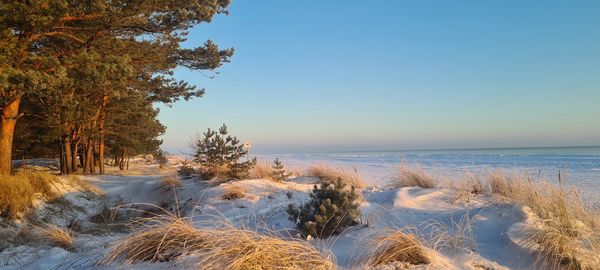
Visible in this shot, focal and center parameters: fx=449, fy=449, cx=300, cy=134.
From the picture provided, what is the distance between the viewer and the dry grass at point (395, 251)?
12.3 ft

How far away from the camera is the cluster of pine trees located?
884cm

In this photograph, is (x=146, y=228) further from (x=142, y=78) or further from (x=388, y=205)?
(x=142, y=78)

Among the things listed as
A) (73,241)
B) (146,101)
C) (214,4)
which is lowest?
(73,241)

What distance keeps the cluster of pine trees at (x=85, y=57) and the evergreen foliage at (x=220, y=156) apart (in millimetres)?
2385

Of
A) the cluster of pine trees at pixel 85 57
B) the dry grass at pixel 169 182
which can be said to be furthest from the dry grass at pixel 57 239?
the dry grass at pixel 169 182

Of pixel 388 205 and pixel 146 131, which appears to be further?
pixel 146 131

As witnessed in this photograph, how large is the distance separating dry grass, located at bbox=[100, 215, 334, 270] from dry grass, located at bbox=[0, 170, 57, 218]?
459cm

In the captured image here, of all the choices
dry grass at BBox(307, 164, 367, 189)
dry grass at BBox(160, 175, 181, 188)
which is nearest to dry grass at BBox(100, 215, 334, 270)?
dry grass at BBox(307, 164, 367, 189)

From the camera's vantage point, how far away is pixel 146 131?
21.6 m

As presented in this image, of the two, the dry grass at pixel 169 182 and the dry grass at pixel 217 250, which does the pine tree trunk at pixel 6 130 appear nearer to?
the dry grass at pixel 169 182

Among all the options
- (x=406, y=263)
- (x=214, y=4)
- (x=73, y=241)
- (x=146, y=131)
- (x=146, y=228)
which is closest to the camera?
(x=406, y=263)

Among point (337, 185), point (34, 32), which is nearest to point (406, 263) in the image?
point (337, 185)

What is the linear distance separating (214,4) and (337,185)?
7284 mm

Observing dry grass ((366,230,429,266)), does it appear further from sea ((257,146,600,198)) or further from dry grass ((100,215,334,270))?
sea ((257,146,600,198))
